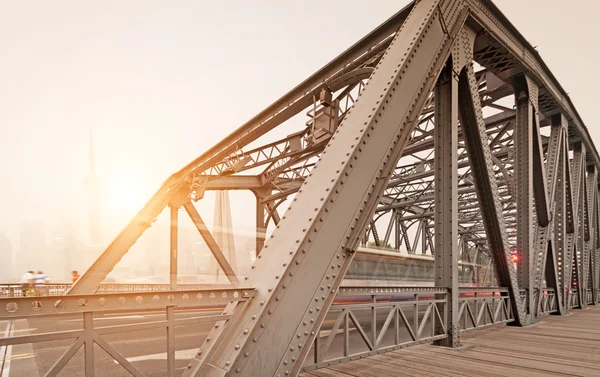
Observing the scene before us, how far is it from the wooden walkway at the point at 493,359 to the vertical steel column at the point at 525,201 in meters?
2.05

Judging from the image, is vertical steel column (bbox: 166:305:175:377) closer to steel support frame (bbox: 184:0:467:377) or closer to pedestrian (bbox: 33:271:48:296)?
steel support frame (bbox: 184:0:467:377)

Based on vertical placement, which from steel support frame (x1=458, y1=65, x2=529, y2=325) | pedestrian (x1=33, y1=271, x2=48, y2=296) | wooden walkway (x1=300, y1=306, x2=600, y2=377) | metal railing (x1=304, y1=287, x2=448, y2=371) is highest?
steel support frame (x1=458, y1=65, x2=529, y2=325)

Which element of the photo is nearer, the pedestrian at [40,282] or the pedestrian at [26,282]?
the pedestrian at [26,282]

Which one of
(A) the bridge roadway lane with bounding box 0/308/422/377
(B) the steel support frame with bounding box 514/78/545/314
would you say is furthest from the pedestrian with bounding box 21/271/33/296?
(B) the steel support frame with bounding box 514/78/545/314

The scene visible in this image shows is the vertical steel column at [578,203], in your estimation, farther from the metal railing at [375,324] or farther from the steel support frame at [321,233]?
the steel support frame at [321,233]

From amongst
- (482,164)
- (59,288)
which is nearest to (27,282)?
(59,288)

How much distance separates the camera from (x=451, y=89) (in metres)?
7.11

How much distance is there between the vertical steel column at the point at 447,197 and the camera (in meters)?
6.73

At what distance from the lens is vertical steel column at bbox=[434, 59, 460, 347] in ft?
22.1

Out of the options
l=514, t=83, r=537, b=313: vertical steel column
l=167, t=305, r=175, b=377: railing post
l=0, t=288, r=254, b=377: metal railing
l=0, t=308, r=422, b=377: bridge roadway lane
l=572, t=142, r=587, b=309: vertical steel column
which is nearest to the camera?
l=0, t=288, r=254, b=377: metal railing

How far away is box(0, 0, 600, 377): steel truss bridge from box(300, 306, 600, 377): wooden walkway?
0.98ft

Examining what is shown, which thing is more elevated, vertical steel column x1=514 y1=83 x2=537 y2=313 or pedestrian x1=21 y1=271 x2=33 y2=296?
vertical steel column x1=514 y1=83 x2=537 y2=313

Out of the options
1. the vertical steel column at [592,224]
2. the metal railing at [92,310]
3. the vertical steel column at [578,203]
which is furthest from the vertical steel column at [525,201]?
the vertical steel column at [592,224]

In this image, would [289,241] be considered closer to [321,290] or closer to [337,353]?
[321,290]
